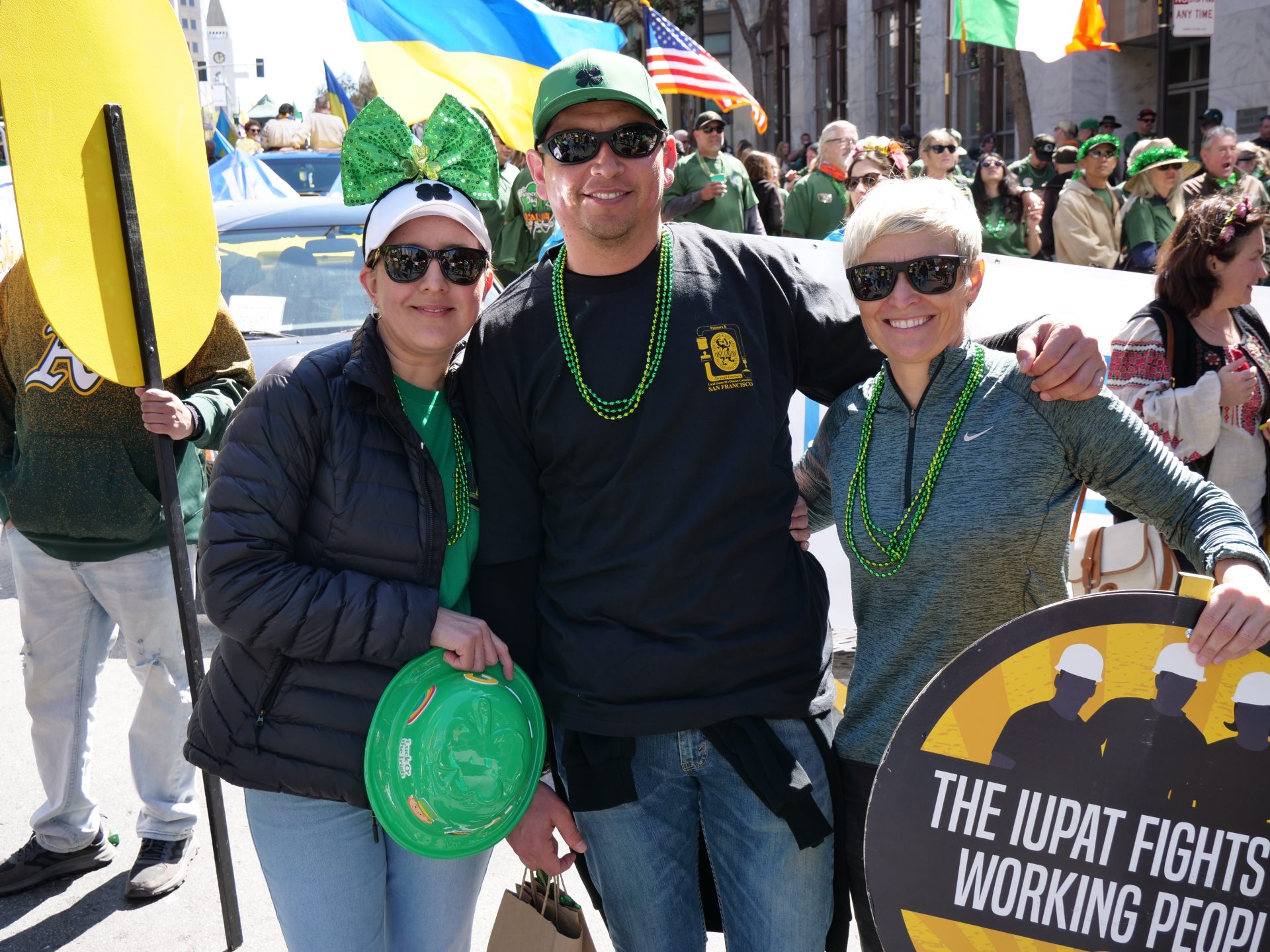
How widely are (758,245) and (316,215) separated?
482 centimetres

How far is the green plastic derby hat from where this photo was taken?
2.14 meters

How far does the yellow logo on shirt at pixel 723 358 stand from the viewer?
88.7 inches

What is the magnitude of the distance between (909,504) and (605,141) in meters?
0.92

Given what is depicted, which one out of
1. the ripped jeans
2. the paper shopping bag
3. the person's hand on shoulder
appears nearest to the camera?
the person's hand on shoulder

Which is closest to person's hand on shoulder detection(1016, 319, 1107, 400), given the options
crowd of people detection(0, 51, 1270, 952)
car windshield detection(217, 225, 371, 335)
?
crowd of people detection(0, 51, 1270, 952)

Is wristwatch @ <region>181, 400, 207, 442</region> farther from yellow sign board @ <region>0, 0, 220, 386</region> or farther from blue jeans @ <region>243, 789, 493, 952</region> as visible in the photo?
blue jeans @ <region>243, 789, 493, 952</region>

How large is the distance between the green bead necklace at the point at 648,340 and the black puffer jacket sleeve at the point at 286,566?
0.45 metres

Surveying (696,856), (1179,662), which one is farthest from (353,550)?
(1179,662)

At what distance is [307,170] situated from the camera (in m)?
14.9

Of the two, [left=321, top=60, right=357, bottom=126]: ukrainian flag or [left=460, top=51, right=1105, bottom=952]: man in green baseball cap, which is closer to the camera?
[left=460, top=51, right=1105, bottom=952]: man in green baseball cap

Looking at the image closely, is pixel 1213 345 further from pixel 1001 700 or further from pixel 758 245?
pixel 1001 700

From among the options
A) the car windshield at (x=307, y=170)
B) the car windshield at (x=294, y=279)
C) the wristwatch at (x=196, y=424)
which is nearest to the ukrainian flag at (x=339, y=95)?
the car windshield at (x=307, y=170)

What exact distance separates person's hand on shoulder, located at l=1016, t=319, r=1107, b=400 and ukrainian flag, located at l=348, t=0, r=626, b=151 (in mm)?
4404

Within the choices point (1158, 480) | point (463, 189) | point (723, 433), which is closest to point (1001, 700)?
point (1158, 480)
